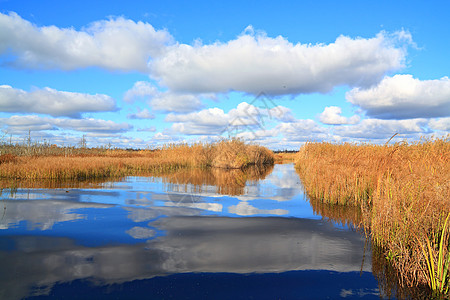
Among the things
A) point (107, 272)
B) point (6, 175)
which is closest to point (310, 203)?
point (107, 272)

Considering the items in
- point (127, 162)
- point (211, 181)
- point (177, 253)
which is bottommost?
point (177, 253)

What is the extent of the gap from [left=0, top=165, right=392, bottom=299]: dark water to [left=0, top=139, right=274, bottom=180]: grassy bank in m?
9.17

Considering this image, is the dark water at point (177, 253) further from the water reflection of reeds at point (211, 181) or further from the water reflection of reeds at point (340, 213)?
the water reflection of reeds at point (211, 181)

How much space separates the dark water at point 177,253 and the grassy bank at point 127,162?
917 cm

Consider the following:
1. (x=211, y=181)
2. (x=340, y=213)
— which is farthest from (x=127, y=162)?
(x=340, y=213)

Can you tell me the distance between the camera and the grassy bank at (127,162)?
19469 mm

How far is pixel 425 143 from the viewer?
15.0 meters

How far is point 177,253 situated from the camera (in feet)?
20.6

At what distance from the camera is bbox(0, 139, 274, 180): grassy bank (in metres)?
19.5

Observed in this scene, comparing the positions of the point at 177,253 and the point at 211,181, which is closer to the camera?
the point at 177,253

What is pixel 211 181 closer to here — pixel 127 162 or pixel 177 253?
pixel 127 162

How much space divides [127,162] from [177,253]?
2356 centimetres

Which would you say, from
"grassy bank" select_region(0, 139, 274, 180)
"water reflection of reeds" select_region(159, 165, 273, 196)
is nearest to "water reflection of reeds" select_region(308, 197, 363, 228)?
"water reflection of reeds" select_region(159, 165, 273, 196)

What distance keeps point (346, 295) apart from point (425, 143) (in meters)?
13.3
